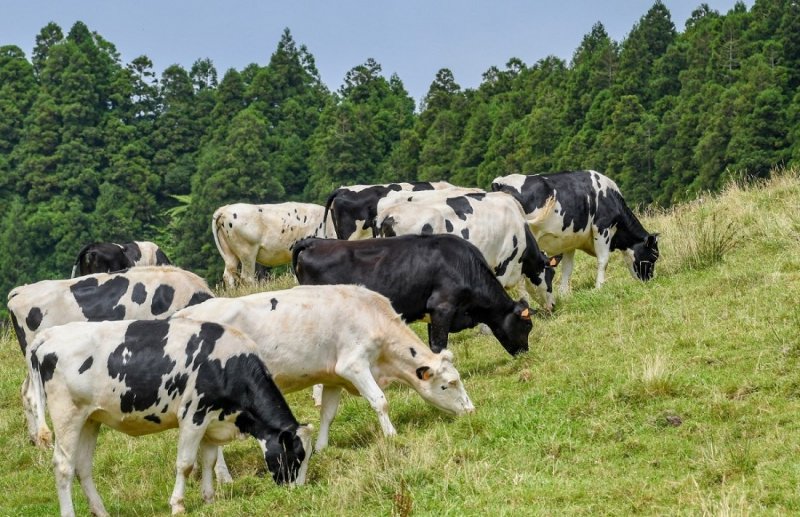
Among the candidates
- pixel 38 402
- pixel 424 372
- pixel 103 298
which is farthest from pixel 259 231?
pixel 424 372

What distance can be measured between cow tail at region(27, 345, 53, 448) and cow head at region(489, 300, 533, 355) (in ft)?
18.2

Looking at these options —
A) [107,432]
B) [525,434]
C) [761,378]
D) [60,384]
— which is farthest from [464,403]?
[107,432]

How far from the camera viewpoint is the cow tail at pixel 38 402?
1022 cm

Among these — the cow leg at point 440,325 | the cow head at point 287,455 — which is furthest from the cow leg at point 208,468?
the cow leg at point 440,325

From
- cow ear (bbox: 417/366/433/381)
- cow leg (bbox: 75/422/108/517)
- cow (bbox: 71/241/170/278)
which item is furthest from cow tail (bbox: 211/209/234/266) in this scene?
cow leg (bbox: 75/422/108/517)

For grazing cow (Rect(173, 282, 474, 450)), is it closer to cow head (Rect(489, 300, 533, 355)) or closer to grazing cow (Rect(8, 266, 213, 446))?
cow head (Rect(489, 300, 533, 355))

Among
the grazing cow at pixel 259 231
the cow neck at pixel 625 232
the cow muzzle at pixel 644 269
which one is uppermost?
the grazing cow at pixel 259 231

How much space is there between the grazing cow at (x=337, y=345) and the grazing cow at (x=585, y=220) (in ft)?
23.3

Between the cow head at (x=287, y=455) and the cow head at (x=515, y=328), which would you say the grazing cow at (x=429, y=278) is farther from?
the cow head at (x=287, y=455)

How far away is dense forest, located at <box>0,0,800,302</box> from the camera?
2229 inches

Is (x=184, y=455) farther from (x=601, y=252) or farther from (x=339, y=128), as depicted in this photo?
(x=339, y=128)

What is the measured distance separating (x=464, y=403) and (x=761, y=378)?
303cm

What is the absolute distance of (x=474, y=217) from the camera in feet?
51.7

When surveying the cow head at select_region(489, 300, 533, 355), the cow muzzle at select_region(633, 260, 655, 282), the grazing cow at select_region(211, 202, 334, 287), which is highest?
the grazing cow at select_region(211, 202, 334, 287)
